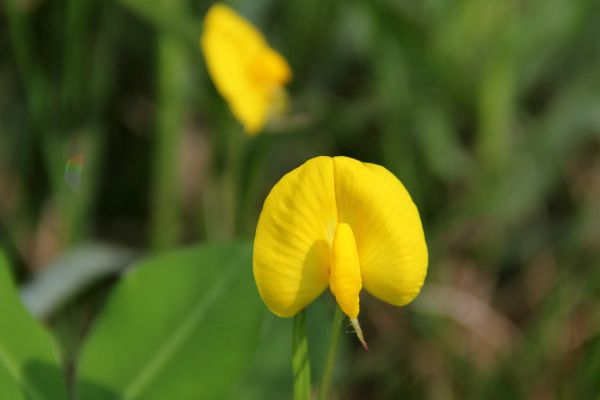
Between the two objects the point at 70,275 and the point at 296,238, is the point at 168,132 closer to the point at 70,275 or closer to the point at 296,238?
the point at 70,275

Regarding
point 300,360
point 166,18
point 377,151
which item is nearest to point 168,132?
point 166,18

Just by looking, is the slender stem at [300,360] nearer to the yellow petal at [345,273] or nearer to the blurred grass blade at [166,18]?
the yellow petal at [345,273]

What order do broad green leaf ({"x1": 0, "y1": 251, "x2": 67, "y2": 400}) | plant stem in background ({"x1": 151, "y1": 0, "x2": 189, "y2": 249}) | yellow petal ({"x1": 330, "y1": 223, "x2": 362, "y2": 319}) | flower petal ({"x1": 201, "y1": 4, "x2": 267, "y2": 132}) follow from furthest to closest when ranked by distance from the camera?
plant stem in background ({"x1": 151, "y1": 0, "x2": 189, "y2": 249}), flower petal ({"x1": 201, "y1": 4, "x2": 267, "y2": 132}), broad green leaf ({"x1": 0, "y1": 251, "x2": 67, "y2": 400}), yellow petal ({"x1": 330, "y1": 223, "x2": 362, "y2": 319})

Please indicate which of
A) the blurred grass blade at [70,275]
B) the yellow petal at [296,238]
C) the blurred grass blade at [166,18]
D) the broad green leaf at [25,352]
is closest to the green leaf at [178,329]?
the broad green leaf at [25,352]

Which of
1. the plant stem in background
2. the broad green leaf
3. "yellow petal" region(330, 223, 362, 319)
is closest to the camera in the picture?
"yellow petal" region(330, 223, 362, 319)

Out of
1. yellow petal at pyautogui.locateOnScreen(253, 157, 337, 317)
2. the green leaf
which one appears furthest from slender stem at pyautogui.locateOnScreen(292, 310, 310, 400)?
the green leaf

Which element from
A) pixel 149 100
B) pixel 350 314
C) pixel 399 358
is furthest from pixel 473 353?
pixel 350 314

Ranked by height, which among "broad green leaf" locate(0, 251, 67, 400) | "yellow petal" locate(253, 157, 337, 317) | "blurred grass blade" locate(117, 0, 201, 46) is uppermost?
"yellow petal" locate(253, 157, 337, 317)

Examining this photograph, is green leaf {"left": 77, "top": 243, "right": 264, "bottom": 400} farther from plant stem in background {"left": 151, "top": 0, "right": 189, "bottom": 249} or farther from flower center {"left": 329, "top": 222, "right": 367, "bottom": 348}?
plant stem in background {"left": 151, "top": 0, "right": 189, "bottom": 249}

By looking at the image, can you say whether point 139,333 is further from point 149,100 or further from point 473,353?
point 149,100
